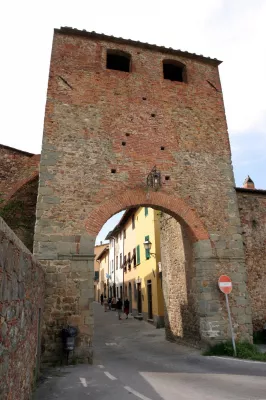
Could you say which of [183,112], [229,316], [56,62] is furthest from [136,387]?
[56,62]

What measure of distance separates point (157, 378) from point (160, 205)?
4867 millimetres

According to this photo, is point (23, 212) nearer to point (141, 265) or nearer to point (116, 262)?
point (141, 265)

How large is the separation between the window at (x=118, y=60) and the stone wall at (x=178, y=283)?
658 centimetres

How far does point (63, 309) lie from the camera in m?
8.00

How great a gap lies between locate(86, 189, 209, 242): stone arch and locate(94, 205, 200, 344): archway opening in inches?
8.1

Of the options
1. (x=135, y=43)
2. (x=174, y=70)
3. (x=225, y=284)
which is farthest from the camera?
(x=174, y=70)

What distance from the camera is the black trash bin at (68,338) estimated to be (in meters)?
7.42

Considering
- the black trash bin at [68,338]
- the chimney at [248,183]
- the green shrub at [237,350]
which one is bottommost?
the green shrub at [237,350]

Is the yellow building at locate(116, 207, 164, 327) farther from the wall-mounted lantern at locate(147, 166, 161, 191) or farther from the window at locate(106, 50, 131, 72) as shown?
the window at locate(106, 50, 131, 72)

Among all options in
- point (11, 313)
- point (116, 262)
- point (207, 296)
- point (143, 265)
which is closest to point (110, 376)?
point (207, 296)

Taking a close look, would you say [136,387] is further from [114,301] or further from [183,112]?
Result: [114,301]

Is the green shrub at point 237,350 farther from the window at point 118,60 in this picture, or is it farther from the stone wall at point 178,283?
the window at point 118,60

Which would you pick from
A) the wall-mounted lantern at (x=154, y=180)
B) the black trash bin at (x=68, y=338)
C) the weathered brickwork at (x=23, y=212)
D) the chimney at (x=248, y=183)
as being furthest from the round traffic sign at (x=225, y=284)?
the chimney at (x=248, y=183)

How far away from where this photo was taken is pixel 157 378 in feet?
20.5
